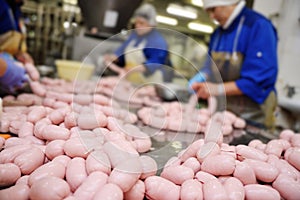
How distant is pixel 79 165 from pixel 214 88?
1500 mm

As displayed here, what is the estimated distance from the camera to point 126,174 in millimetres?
721

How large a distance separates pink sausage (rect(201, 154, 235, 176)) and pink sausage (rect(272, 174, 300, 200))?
15 cm

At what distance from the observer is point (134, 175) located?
74cm

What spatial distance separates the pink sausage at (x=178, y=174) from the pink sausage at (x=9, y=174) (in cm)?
46

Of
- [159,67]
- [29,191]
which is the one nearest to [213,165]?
[29,191]

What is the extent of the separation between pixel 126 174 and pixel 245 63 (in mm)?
1726

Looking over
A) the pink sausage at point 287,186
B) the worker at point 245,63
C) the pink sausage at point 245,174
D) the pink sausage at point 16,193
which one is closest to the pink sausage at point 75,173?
the pink sausage at point 16,193

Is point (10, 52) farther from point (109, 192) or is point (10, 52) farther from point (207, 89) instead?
point (109, 192)

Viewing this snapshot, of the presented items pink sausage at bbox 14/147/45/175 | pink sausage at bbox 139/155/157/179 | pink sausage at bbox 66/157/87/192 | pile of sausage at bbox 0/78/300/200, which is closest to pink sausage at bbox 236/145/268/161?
pile of sausage at bbox 0/78/300/200

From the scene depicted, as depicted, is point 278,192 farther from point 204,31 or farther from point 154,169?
point 204,31

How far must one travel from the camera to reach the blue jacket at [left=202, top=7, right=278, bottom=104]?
6.68ft

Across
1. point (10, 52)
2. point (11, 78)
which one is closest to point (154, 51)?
point (10, 52)

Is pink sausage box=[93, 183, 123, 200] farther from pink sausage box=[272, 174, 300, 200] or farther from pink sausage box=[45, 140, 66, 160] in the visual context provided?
pink sausage box=[272, 174, 300, 200]

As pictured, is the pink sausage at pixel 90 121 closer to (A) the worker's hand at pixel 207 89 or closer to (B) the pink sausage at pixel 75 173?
(B) the pink sausage at pixel 75 173
